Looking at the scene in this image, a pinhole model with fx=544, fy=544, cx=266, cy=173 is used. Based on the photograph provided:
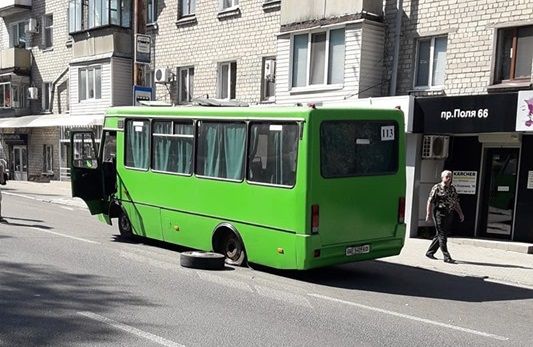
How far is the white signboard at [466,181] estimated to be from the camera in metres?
13.8

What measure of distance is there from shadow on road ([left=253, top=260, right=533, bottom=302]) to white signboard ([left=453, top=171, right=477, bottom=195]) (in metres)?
4.87

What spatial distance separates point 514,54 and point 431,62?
2.20m

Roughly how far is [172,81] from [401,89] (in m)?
10.6

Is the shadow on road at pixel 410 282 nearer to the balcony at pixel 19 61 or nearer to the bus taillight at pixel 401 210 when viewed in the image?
the bus taillight at pixel 401 210

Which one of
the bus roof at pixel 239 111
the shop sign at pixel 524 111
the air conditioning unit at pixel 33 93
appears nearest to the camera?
the bus roof at pixel 239 111

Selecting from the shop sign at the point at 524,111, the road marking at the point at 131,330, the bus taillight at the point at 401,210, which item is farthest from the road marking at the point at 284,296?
the shop sign at the point at 524,111

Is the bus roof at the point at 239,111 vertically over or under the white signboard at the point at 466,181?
over

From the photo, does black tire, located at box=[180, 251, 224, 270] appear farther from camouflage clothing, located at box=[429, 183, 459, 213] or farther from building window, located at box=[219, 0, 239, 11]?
building window, located at box=[219, 0, 239, 11]

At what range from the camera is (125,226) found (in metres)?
11.4

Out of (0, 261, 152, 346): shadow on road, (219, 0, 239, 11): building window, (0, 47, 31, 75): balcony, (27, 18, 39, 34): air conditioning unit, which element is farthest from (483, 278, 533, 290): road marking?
(0, 47, 31, 75): balcony

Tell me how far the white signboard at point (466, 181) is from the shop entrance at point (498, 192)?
260 millimetres

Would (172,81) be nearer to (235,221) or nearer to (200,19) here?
(200,19)

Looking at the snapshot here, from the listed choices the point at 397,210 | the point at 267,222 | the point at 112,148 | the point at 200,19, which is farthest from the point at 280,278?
the point at 200,19

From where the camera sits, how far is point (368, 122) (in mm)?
8344
